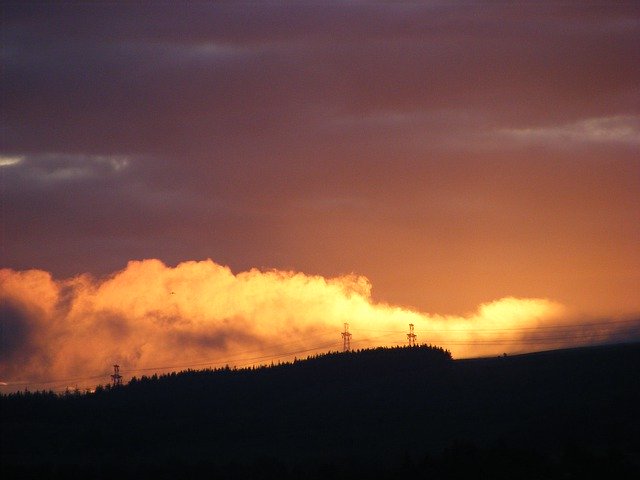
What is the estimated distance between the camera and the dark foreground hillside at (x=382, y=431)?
11375cm

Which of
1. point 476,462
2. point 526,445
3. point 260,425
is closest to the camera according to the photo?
point 476,462

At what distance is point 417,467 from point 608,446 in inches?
1007

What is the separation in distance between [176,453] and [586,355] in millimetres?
76480

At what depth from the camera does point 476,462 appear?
110000mm

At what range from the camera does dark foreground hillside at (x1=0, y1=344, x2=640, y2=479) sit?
11375cm

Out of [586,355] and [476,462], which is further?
[586,355]

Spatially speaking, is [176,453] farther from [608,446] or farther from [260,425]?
[608,446]

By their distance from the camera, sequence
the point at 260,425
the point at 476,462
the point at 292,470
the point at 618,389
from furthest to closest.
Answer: the point at 260,425 → the point at 618,389 → the point at 292,470 → the point at 476,462

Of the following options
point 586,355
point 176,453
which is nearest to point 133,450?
point 176,453

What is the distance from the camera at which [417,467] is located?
11281 cm

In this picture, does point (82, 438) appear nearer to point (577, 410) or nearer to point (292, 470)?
point (292, 470)

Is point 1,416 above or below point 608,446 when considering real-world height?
above

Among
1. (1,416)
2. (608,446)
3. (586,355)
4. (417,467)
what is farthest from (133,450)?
(586,355)

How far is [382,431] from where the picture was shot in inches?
6319
